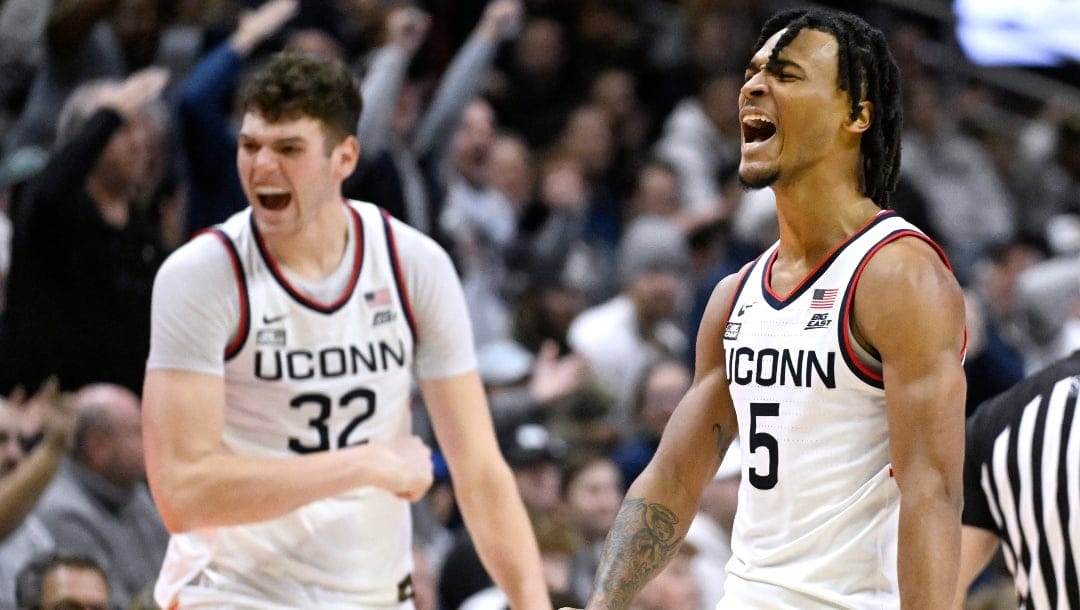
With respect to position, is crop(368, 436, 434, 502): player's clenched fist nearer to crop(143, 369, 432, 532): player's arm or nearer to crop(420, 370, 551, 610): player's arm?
crop(143, 369, 432, 532): player's arm

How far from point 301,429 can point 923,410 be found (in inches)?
77.0

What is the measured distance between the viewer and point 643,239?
10000 mm

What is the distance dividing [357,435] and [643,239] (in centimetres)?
536

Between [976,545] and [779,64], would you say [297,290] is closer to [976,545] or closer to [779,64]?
[779,64]

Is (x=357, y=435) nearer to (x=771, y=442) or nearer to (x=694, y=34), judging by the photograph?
(x=771, y=442)

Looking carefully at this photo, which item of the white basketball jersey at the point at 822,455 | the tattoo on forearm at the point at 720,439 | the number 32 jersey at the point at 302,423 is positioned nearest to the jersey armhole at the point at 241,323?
the number 32 jersey at the point at 302,423

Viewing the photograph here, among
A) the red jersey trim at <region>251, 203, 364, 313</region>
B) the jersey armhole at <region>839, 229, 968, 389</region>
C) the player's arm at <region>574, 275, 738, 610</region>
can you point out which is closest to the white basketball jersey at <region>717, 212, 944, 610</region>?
the jersey armhole at <region>839, 229, 968, 389</region>

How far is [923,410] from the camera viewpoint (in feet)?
11.5

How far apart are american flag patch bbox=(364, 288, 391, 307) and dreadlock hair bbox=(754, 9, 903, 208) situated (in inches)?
57.7

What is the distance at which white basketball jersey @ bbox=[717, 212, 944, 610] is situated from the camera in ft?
12.0

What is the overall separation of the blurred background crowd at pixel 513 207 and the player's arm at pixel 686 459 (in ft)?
6.76

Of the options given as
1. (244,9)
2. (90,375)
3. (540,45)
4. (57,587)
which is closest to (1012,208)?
(540,45)

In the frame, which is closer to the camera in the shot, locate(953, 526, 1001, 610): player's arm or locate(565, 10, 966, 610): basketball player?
locate(565, 10, 966, 610): basketball player

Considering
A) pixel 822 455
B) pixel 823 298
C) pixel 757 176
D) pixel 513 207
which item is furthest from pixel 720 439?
pixel 513 207
